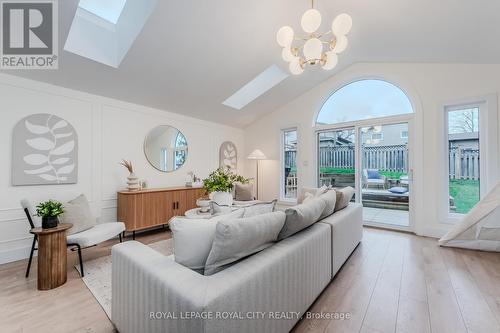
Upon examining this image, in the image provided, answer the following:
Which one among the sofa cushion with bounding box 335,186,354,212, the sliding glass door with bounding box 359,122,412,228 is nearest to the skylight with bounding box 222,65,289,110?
the sliding glass door with bounding box 359,122,412,228

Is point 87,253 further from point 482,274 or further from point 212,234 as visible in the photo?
point 482,274

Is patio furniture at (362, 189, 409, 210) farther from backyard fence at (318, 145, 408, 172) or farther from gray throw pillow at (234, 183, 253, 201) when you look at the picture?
gray throw pillow at (234, 183, 253, 201)

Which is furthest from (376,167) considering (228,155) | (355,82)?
(228,155)

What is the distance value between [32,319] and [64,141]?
7.49 ft

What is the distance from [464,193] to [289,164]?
320cm

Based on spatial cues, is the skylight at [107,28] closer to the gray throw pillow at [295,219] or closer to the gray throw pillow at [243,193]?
the gray throw pillow at [295,219]

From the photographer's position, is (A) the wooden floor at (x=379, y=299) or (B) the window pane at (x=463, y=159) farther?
(B) the window pane at (x=463, y=159)

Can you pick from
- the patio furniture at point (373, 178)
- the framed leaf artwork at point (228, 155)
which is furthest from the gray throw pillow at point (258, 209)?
the framed leaf artwork at point (228, 155)

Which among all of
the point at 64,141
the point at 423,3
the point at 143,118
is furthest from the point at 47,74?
the point at 423,3

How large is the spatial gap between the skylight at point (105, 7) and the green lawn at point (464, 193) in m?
5.50

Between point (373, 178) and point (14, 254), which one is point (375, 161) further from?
Answer: point (14, 254)

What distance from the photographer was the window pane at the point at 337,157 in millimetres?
4625

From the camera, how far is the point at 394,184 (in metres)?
4.17

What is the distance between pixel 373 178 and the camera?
4.38 metres
